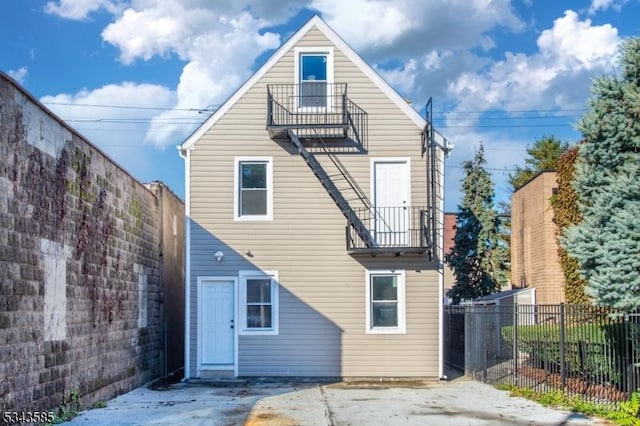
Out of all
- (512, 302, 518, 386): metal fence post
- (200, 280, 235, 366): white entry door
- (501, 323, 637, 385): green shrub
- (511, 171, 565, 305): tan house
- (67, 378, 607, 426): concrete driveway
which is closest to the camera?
(67, 378, 607, 426): concrete driveway

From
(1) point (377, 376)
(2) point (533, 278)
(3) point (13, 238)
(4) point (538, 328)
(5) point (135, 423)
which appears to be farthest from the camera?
(2) point (533, 278)

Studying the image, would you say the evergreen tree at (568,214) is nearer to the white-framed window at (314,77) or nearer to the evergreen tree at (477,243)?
the white-framed window at (314,77)

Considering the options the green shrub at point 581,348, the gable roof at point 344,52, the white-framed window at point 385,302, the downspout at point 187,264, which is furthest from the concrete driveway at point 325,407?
the gable roof at point 344,52

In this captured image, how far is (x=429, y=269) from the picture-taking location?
55.0ft

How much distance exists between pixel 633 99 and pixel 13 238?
9273 mm

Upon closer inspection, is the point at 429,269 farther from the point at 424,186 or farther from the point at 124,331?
the point at 124,331

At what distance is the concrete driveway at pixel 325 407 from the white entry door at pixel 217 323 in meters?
1.10

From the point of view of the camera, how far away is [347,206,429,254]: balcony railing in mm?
16500

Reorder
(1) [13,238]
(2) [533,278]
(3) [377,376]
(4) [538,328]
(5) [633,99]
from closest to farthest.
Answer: (1) [13,238] → (5) [633,99] → (4) [538,328] → (3) [377,376] → (2) [533,278]

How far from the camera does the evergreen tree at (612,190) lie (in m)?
10.4

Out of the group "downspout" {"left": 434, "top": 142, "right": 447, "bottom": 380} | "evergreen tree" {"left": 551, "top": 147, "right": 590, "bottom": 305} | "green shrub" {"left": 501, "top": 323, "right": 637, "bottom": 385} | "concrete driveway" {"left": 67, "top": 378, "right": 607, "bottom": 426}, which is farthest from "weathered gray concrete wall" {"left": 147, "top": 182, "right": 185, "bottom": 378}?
"evergreen tree" {"left": 551, "top": 147, "right": 590, "bottom": 305}

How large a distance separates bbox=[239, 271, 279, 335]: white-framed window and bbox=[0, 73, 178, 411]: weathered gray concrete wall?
93.7 inches

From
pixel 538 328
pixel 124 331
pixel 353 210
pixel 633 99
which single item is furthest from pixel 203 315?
pixel 633 99

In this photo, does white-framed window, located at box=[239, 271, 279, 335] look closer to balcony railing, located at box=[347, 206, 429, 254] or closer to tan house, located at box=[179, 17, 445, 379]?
tan house, located at box=[179, 17, 445, 379]
